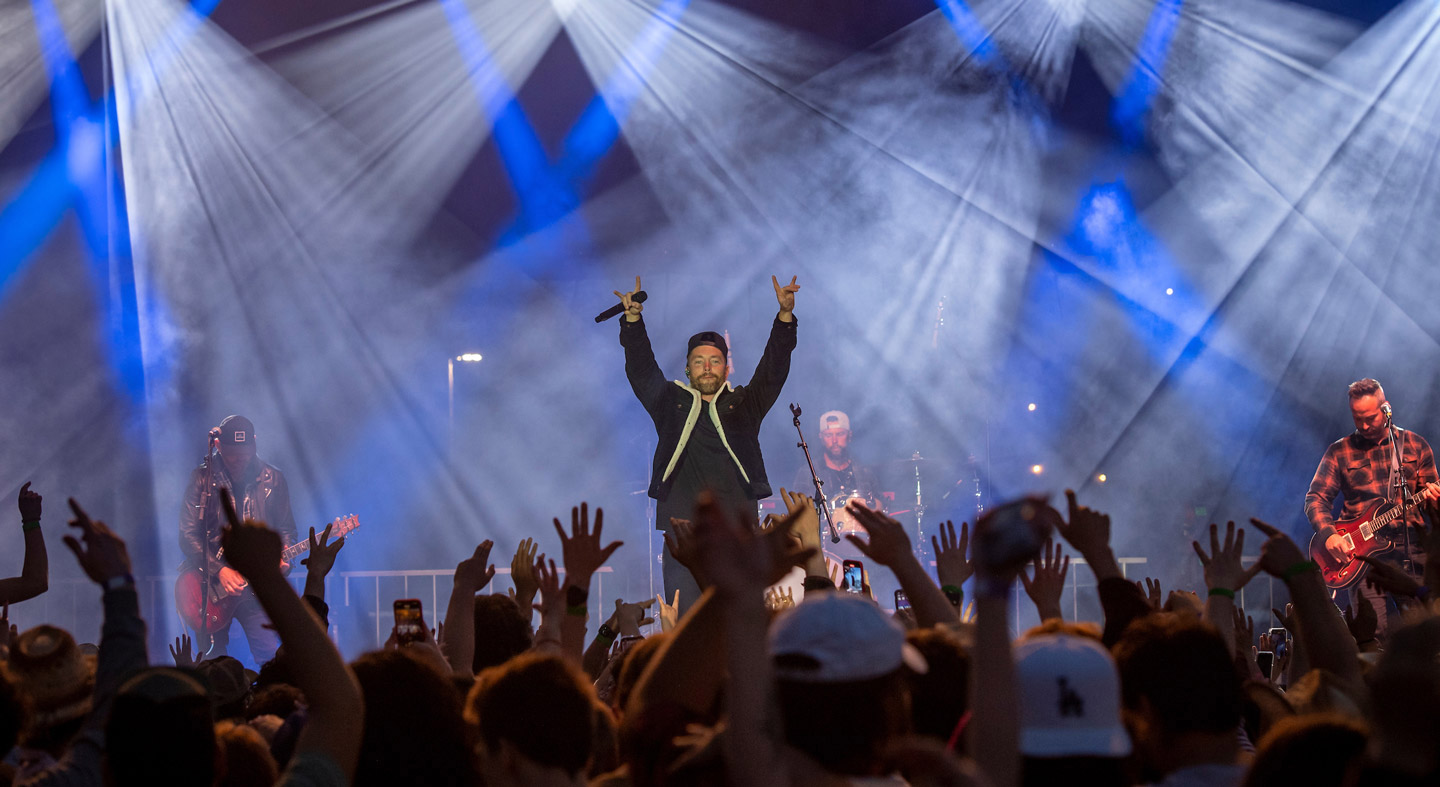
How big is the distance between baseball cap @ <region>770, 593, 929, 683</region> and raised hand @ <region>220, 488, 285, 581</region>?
78 centimetres

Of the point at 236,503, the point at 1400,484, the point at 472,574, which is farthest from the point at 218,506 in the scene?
the point at 1400,484

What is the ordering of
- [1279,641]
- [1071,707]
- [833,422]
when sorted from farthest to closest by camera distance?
[833,422]
[1279,641]
[1071,707]

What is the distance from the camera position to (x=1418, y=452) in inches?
279

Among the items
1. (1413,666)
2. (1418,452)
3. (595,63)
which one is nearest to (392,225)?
(595,63)

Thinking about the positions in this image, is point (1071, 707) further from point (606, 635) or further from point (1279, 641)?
point (1279, 641)

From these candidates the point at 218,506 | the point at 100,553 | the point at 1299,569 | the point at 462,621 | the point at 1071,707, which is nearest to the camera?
the point at 1071,707

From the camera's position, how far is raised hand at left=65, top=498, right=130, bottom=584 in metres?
2.02

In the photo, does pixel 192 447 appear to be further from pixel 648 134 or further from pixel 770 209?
pixel 770 209

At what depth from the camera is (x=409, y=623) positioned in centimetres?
294

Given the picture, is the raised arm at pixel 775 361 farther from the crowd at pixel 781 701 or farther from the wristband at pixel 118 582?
the wristband at pixel 118 582

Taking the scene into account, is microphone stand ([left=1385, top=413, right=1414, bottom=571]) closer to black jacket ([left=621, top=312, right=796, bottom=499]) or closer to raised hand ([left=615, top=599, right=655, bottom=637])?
black jacket ([left=621, top=312, right=796, bottom=499])

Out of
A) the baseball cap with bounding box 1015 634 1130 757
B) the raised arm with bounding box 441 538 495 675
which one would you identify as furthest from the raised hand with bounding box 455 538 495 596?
the baseball cap with bounding box 1015 634 1130 757

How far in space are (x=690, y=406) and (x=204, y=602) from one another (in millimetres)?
4518

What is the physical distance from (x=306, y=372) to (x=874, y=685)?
13349 mm
